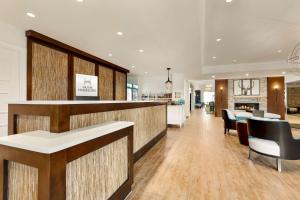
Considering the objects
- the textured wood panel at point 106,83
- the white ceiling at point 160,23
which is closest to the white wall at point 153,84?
the textured wood panel at point 106,83

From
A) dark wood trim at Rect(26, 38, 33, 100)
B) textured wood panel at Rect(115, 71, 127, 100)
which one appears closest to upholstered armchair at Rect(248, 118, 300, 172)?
dark wood trim at Rect(26, 38, 33, 100)

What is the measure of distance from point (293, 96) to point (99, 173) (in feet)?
65.1

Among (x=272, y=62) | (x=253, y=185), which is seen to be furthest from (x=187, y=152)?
(x=272, y=62)

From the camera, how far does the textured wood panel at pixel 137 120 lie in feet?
5.90

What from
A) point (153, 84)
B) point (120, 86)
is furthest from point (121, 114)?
point (153, 84)

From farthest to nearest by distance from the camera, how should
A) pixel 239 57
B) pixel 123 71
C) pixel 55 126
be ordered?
pixel 123 71, pixel 239 57, pixel 55 126

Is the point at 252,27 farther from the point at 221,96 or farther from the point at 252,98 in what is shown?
the point at 252,98

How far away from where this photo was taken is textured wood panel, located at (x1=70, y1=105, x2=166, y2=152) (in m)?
1.80

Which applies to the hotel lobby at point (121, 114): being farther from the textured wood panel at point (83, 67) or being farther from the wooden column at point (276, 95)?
the wooden column at point (276, 95)

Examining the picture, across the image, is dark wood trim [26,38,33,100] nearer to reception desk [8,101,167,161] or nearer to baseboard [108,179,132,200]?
reception desk [8,101,167,161]

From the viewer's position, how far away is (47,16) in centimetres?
325

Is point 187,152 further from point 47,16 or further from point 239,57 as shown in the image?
point 239,57

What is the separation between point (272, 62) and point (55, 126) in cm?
1003

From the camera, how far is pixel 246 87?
1148 centimetres
